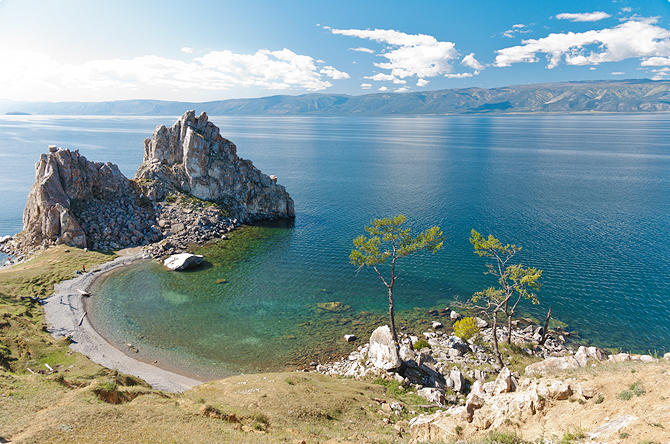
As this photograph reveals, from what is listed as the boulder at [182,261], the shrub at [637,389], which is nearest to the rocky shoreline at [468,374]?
the shrub at [637,389]

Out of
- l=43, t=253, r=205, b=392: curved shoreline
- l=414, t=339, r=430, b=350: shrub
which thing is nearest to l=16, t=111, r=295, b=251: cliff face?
l=43, t=253, r=205, b=392: curved shoreline

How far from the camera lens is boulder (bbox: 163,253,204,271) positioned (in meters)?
68.6

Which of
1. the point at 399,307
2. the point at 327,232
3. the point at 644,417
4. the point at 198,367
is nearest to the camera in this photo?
the point at 644,417

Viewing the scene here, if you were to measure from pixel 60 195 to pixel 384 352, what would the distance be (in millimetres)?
80252

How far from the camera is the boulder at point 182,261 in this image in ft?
225

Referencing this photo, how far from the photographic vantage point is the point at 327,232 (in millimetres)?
87938

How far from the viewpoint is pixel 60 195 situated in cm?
7506

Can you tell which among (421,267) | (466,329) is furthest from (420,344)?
(421,267)

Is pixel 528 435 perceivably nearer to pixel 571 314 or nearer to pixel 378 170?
pixel 571 314

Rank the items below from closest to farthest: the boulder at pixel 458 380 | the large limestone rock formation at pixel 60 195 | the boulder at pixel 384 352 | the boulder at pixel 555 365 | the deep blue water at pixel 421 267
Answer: the boulder at pixel 555 365 < the boulder at pixel 458 380 < the boulder at pixel 384 352 < the deep blue water at pixel 421 267 < the large limestone rock formation at pixel 60 195

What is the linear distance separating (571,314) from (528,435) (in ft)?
131

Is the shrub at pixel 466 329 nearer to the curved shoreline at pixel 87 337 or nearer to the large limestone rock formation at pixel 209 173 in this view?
the curved shoreline at pixel 87 337

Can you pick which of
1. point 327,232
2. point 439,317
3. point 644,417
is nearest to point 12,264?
point 327,232

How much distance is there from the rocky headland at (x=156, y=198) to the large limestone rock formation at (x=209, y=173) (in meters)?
0.28
